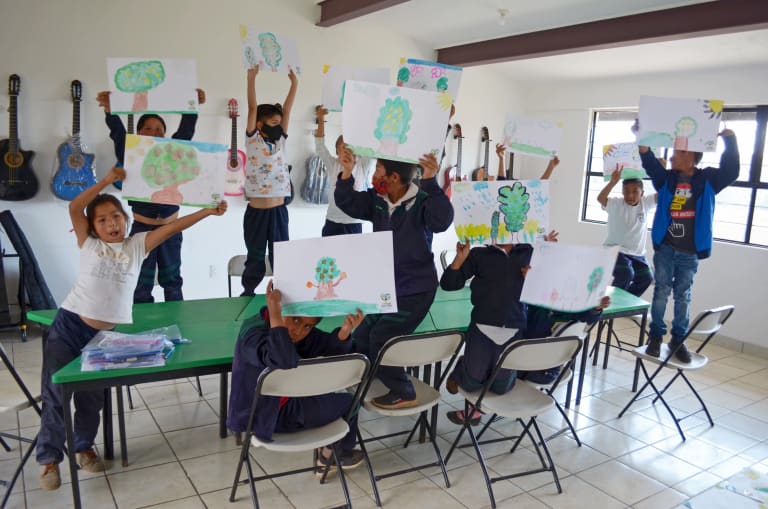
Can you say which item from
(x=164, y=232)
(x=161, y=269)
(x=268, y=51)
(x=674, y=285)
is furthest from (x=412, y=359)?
(x=674, y=285)

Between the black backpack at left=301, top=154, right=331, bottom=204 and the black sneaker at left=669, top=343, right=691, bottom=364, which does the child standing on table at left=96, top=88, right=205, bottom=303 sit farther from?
the black sneaker at left=669, top=343, right=691, bottom=364

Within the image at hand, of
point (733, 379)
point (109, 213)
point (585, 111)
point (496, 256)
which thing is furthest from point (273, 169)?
point (585, 111)

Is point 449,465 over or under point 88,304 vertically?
under

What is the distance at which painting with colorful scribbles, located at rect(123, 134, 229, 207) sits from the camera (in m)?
2.93

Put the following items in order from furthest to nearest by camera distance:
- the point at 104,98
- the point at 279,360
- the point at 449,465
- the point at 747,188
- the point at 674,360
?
1. the point at 747,188
2. the point at 674,360
3. the point at 104,98
4. the point at 449,465
5. the point at 279,360

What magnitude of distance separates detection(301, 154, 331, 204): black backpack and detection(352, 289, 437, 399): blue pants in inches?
139

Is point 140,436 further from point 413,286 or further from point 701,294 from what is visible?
point 701,294

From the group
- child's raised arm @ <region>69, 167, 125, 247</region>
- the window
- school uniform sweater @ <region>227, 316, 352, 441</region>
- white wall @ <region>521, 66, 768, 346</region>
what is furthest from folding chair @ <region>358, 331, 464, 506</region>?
the window

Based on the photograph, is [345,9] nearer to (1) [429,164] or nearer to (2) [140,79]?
(2) [140,79]

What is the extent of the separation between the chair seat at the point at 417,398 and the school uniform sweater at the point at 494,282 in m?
0.45

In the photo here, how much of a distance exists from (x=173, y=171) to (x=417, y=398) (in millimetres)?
1691

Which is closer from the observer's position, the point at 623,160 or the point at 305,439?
the point at 305,439

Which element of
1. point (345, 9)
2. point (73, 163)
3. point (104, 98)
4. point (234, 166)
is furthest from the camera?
point (234, 166)

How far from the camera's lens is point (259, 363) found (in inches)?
92.2
